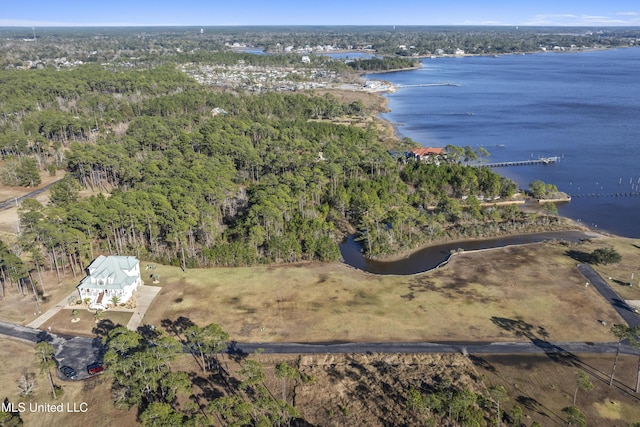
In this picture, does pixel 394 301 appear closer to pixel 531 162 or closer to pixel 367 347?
pixel 367 347

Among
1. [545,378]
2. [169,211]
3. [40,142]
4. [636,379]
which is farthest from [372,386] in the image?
[40,142]

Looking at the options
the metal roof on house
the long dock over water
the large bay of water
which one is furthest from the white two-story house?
the long dock over water

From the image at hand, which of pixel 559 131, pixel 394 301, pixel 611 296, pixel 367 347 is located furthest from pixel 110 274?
pixel 559 131

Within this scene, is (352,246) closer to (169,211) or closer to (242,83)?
(169,211)

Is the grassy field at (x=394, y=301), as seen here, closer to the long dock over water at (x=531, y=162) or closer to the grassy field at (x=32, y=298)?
the grassy field at (x=32, y=298)

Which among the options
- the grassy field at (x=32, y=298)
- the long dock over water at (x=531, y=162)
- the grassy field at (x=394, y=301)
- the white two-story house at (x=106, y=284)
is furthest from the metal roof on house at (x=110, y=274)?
the long dock over water at (x=531, y=162)

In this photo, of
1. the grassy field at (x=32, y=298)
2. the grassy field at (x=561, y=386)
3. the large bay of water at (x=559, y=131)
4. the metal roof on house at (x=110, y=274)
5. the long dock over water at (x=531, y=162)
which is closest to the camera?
the grassy field at (x=561, y=386)
